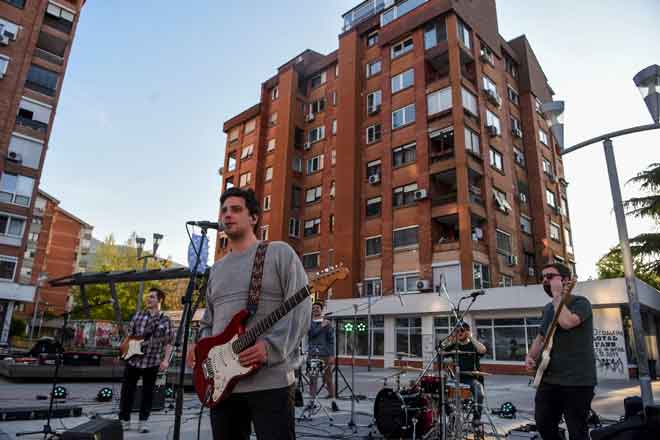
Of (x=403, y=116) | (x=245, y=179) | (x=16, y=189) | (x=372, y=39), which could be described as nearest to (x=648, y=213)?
(x=403, y=116)

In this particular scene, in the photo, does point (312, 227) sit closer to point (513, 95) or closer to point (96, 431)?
point (513, 95)

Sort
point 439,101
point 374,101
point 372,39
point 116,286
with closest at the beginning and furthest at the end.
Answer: point 439,101
point 374,101
point 372,39
point 116,286

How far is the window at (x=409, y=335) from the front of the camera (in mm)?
23645

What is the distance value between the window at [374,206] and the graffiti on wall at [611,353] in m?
13.8

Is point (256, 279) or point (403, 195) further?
point (403, 195)

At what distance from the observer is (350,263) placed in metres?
27.3

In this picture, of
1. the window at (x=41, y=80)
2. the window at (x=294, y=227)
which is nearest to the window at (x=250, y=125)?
the window at (x=294, y=227)

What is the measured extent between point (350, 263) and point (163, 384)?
19380 mm

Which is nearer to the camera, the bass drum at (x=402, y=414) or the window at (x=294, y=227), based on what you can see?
the bass drum at (x=402, y=414)

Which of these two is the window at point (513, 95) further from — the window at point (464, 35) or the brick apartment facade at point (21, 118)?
the brick apartment facade at point (21, 118)

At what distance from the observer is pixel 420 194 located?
25484mm

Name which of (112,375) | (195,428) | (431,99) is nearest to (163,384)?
(195,428)

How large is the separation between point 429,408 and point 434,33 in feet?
88.5

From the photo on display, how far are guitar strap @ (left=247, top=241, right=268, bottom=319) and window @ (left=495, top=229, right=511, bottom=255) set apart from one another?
24755 millimetres
